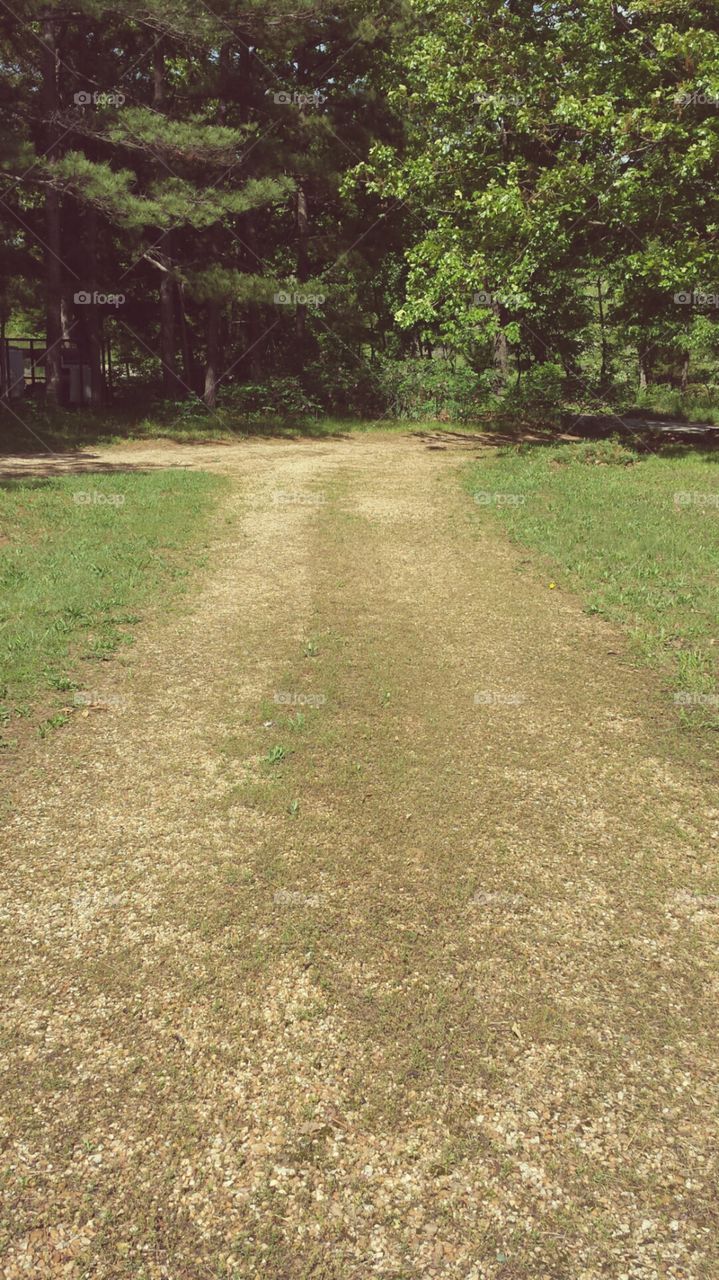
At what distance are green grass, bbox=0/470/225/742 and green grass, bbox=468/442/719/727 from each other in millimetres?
4642

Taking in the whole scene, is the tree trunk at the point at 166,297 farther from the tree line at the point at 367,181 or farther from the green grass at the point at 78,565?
the green grass at the point at 78,565

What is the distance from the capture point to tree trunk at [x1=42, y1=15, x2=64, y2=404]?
19391 millimetres

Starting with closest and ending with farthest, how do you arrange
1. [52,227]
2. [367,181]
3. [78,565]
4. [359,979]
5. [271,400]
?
1. [359,979]
2. [78,565]
3. [52,227]
4. [367,181]
5. [271,400]

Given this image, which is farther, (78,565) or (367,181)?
(367,181)

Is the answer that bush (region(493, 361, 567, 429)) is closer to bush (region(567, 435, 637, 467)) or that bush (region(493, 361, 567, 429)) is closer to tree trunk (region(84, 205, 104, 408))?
bush (region(567, 435, 637, 467))

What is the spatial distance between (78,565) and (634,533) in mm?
7126

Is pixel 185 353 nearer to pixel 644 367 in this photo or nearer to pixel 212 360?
pixel 212 360

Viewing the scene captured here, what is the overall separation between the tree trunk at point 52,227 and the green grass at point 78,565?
30.0 feet

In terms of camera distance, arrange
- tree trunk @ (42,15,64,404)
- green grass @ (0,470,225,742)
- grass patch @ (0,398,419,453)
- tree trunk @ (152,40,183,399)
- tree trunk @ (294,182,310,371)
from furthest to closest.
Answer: tree trunk @ (294,182,310,371), tree trunk @ (152,40,183,399), grass patch @ (0,398,419,453), tree trunk @ (42,15,64,404), green grass @ (0,470,225,742)

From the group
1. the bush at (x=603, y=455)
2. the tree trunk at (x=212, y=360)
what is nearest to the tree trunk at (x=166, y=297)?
the tree trunk at (x=212, y=360)

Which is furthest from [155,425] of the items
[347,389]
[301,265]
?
[301,265]

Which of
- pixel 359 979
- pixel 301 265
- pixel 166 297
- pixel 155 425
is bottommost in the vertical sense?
pixel 359 979

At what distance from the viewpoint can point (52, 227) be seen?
2059 cm

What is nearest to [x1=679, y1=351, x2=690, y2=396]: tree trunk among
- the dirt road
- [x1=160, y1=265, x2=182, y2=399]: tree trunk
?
[x1=160, y1=265, x2=182, y2=399]: tree trunk
